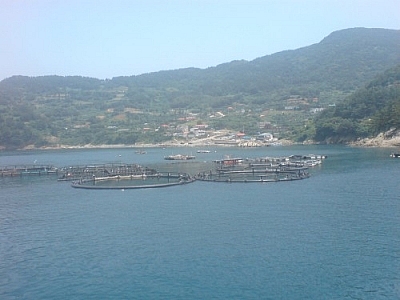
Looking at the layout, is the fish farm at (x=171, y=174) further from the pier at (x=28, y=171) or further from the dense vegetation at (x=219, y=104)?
the dense vegetation at (x=219, y=104)

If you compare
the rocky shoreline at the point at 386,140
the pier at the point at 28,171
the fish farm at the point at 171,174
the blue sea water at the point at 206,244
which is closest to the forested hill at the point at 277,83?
the rocky shoreline at the point at 386,140

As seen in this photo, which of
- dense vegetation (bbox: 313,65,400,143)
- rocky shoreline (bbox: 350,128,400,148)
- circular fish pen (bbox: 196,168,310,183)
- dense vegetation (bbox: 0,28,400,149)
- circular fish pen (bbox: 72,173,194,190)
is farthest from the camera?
dense vegetation (bbox: 0,28,400,149)

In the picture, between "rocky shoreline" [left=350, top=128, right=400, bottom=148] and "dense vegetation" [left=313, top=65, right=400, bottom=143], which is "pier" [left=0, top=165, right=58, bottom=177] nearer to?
"rocky shoreline" [left=350, top=128, right=400, bottom=148]

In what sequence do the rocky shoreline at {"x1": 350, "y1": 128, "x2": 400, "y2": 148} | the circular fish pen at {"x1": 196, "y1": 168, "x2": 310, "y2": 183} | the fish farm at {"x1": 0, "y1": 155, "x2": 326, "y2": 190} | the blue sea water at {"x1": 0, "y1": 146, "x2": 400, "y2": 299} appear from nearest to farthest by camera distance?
the blue sea water at {"x1": 0, "y1": 146, "x2": 400, "y2": 299} < the circular fish pen at {"x1": 196, "y1": 168, "x2": 310, "y2": 183} < the fish farm at {"x1": 0, "y1": 155, "x2": 326, "y2": 190} < the rocky shoreline at {"x1": 350, "y1": 128, "x2": 400, "y2": 148}

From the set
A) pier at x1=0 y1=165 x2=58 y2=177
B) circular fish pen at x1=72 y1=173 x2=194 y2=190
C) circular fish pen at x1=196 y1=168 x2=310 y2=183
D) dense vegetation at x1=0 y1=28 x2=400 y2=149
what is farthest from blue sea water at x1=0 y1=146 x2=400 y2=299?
dense vegetation at x1=0 y1=28 x2=400 y2=149

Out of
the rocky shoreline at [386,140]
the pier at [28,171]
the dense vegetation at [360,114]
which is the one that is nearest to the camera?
the pier at [28,171]

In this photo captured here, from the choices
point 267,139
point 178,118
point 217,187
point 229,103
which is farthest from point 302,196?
point 229,103
